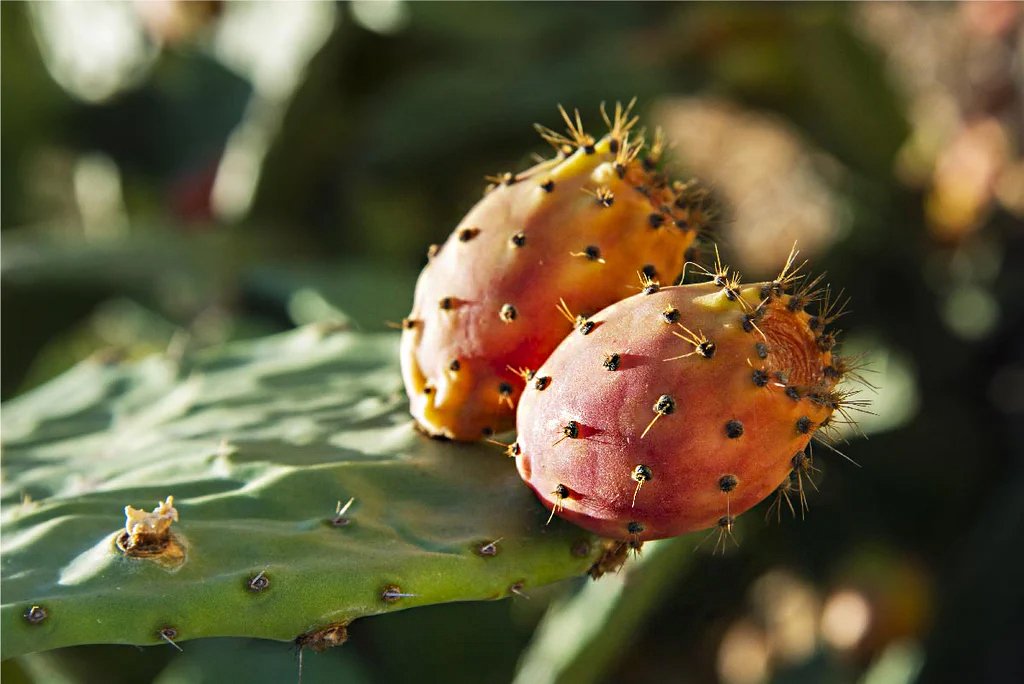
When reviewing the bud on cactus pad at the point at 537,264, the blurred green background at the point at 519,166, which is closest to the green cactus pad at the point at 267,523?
the bud on cactus pad at the point at 537,264

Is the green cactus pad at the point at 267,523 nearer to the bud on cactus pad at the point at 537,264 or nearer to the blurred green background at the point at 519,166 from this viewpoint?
the bud on cactus pad at the point at 537,264

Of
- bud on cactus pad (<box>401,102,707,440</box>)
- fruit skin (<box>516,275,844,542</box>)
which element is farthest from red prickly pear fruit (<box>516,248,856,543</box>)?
bud on cactus pad (<box>401,102,707,440</box>)

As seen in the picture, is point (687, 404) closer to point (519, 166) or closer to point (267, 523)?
point (267, 523)

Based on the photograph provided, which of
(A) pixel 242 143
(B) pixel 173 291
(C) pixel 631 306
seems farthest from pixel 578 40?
(C) pixel 631 306

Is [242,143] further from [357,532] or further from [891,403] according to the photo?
[357,532]

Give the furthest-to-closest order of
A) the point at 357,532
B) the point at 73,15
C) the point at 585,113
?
1. the point at 73,15
2. the point at 585,113
3. the point at 357,532

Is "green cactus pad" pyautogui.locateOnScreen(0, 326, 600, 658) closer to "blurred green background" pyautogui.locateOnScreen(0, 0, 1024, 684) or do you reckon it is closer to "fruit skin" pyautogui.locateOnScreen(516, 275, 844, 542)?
"fruit skin" pyautogui.locateOnScreen(516, 275, 844, 542)
